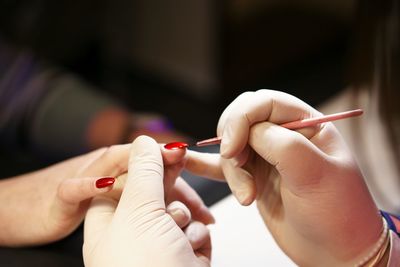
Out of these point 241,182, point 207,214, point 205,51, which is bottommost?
point 205,51

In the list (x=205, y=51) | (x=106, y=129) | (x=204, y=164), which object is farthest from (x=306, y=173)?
(x=205, y=51)

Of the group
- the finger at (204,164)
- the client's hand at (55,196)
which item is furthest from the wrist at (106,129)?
the finger at (204,164)

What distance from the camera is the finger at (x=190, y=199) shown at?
29.0 inches

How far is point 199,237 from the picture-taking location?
70cm

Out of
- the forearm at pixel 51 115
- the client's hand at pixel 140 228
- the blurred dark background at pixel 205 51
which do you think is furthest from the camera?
the blurred dark background at pixel 205 51

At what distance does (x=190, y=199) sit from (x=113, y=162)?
131mm

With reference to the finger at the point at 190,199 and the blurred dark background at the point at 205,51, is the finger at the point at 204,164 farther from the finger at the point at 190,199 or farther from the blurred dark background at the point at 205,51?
the blurred dark background at the point at 205,51

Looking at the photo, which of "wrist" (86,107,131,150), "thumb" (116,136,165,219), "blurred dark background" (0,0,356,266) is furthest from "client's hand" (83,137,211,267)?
"blurred dark background" (0,0,356,266)

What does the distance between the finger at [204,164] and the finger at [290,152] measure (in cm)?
12

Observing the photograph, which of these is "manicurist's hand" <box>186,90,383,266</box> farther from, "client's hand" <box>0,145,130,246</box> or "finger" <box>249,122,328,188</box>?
"client's hand" <box>0,145,130,246</box>

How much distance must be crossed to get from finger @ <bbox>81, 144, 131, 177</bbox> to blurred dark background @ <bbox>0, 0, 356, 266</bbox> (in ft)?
4.03

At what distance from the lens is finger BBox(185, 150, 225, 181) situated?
2.32 feet

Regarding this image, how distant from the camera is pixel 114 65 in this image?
2.17 metres

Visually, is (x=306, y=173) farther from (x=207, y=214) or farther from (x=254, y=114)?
(x=207, y=214)
